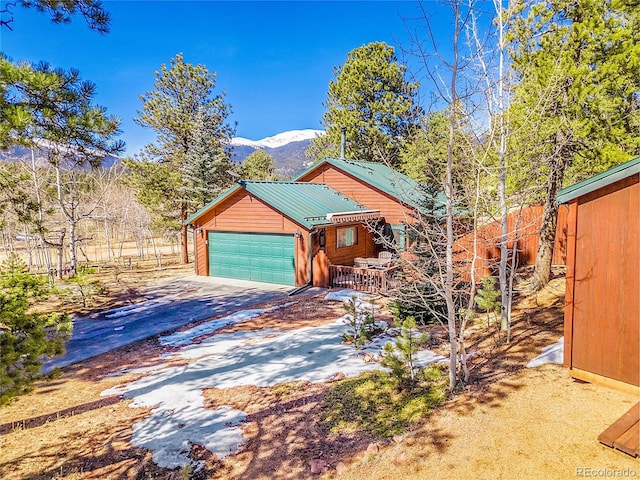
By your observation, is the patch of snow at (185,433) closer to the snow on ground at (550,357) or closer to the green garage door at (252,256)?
the snow on ground at (550,357)

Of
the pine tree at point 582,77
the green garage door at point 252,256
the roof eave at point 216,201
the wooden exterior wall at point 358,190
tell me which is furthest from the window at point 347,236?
the pine tree at point 582,77

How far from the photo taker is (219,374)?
760cm

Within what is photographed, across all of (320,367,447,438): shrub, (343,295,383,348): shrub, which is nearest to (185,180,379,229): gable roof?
(343,295,383,348): shrub

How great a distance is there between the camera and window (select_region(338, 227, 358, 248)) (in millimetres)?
17578

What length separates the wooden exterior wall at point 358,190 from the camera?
19547 millimetres

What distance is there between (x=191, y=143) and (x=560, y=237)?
20.2 metres

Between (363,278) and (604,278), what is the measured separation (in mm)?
9680

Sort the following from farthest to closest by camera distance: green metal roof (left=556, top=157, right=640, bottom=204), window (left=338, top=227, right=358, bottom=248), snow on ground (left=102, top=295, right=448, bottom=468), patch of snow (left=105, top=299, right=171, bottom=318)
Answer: window (left=338, top=227, right=358, bottom=248) < patch of snow (left=105, top=299, right=171, bottom=318) < snow on ground (left=102, top=295, right=448, bottom=468) < green metal roof (left=556, top=157, right=640, bottom=204)

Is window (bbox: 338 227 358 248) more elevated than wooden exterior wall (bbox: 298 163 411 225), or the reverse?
wooden exterior wall (bbox: 298 163 411 225)

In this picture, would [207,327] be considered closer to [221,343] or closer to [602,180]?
[221,343]

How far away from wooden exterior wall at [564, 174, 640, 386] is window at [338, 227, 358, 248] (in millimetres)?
12112

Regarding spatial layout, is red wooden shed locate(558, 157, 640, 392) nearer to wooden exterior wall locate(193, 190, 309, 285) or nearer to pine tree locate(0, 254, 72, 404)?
pine tree locate(0, 254, 72, 404)

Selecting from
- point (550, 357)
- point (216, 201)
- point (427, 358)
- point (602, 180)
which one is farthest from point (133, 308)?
point (602, 180)

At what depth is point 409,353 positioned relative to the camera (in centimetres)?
604
